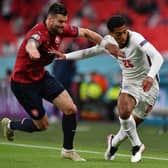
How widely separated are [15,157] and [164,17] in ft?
48.3

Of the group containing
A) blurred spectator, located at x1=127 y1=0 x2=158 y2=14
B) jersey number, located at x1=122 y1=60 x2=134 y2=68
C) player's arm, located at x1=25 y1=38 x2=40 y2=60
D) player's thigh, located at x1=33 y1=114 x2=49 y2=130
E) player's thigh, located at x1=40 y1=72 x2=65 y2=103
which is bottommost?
blurred spectator, located at x1=127 y1=0 x2=158 y2=14

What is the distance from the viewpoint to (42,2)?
2980 centimetres

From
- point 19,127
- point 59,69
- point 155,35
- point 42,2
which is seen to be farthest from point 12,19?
point 19,127

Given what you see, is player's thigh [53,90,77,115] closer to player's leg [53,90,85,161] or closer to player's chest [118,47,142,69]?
player's leg [53,90,85,161]

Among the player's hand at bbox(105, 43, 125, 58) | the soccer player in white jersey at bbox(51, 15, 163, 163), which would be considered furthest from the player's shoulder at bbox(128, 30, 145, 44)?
the player's hand at bbox(105, 43, 125, 58)

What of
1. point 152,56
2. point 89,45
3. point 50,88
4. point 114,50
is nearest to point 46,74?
point 50,88

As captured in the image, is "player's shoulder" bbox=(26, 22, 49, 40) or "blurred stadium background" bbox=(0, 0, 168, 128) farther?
"blurred stadium background" bbox=(0, 0, 168, 128)

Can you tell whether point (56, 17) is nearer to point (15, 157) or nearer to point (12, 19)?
point (15, 157)

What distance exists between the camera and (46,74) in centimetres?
1074

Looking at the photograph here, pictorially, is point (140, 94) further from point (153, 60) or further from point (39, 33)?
point (39, 33)

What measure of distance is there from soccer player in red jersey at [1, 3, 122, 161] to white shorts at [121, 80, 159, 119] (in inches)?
29.4

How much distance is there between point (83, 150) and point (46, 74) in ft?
8.42

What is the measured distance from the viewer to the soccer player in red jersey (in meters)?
10.2

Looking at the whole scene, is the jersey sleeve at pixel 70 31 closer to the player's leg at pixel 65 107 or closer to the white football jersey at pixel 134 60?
the white football jersey at pixel 134 60
